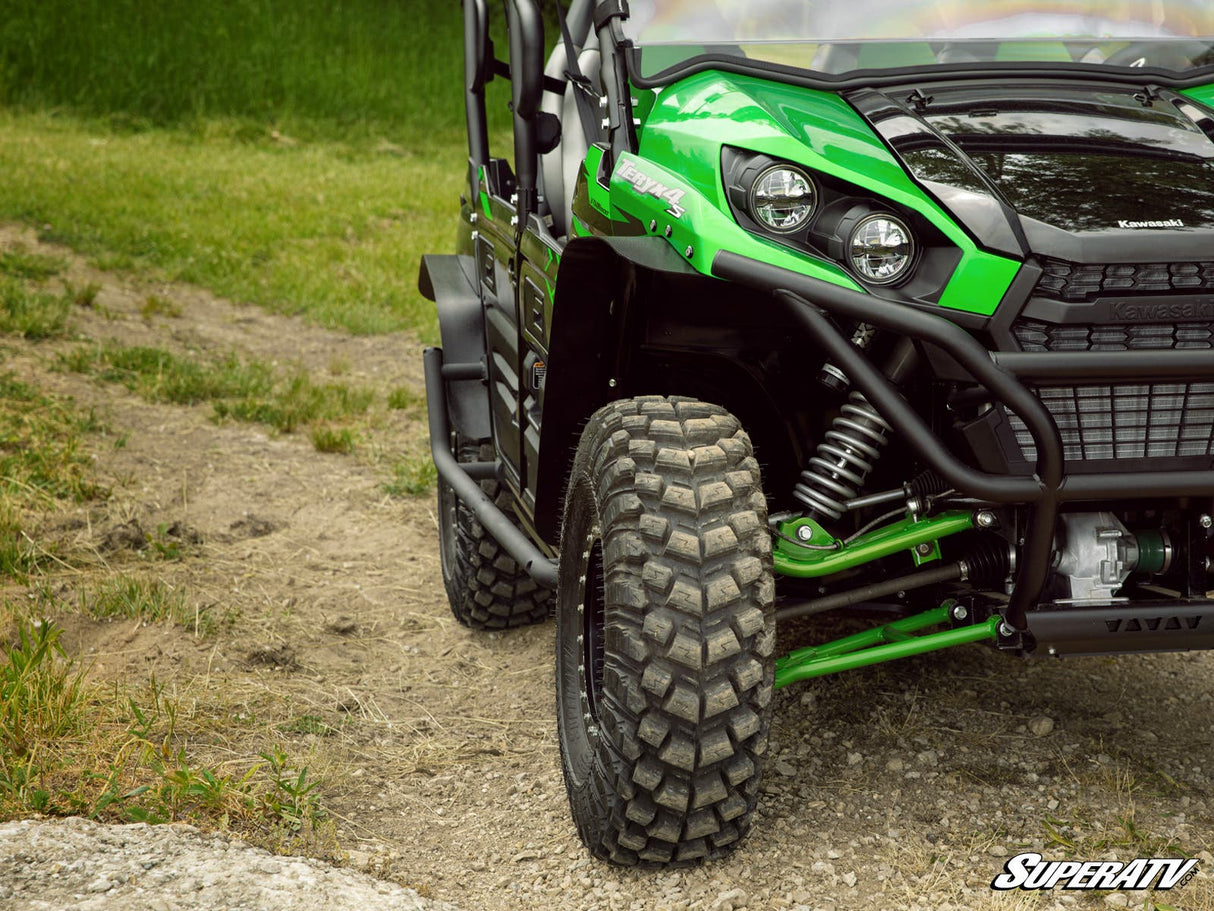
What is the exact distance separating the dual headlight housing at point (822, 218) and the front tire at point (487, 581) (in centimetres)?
187

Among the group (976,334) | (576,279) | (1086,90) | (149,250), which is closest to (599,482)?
(576,279)

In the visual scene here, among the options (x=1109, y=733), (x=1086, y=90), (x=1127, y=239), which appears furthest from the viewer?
(x=1109, y=733)

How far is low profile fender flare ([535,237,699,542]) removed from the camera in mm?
2969

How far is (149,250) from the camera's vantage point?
30.0ft

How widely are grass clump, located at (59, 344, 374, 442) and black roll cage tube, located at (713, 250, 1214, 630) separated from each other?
4131mm

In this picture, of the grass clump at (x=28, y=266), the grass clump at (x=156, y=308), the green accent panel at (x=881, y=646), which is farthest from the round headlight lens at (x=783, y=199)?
the grass clump at (x=28, y=266)

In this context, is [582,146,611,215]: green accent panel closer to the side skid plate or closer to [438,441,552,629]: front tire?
the side skid plate

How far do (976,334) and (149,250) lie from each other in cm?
787

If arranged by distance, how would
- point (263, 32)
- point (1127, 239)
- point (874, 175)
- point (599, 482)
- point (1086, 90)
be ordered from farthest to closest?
point (263, 32), point (1086, 90), point (599, 482), point (874, 175), point (1127, 239)

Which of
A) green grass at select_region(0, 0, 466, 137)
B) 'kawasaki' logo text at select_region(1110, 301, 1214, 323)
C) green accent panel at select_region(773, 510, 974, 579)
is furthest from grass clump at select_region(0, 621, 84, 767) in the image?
green grass at select_region(0, 0, 466, 137)

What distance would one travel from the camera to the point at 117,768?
115 inches

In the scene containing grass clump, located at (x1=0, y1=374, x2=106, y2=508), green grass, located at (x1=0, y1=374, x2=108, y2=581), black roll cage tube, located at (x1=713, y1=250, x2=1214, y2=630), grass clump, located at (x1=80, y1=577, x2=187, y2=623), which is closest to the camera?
black roll cage tube, located at (x1=713, y1=250, x2=1214, y2=630)

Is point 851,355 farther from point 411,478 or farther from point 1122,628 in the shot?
point 411,478

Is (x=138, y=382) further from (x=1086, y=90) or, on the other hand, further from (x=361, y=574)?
(x=1086, y=90)
